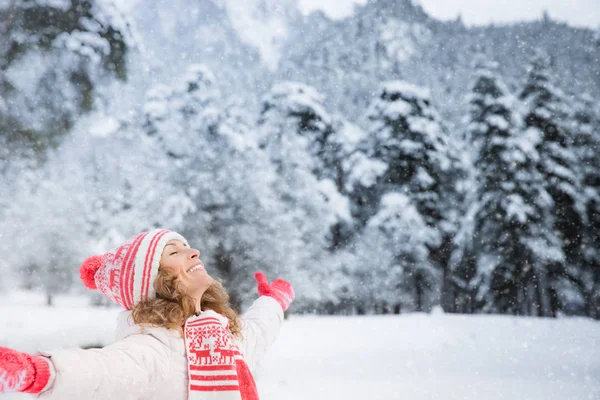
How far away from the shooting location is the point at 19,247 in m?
10.1

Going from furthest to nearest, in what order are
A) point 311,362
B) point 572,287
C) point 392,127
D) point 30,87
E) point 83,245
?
1. point 392,127
2. point 572,287
3. point 83,245
4. point 311,362
5. point 30,87

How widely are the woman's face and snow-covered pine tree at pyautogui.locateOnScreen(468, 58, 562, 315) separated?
402 inches

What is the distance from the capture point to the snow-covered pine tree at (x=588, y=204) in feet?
34.9

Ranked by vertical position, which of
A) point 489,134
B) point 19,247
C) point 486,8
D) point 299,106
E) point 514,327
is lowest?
point 514,327

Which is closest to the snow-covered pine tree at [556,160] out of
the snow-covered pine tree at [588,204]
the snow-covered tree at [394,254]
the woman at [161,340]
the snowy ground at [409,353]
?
the snow-covered pine tree at [588,204]

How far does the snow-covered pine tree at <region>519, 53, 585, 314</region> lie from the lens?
422 inches

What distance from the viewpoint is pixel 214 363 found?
1445mm

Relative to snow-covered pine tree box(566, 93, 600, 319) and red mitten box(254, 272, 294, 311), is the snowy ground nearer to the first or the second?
red mitten box(254, 272, 294, 311)

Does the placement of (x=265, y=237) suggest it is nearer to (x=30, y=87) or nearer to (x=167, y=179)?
(x=167, y=179)

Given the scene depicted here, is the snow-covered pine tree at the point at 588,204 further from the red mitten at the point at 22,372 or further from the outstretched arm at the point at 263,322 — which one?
the red mitten at the point at 22,372

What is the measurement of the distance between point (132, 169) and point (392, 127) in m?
6.54

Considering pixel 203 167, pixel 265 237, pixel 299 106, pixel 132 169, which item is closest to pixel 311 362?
pixel 265 237

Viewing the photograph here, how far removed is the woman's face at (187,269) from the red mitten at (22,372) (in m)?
0.62

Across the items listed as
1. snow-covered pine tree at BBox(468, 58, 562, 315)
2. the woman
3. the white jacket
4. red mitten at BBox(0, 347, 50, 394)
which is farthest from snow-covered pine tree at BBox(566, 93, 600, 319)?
red mitten at BBox(0, 347, 50, 394)
